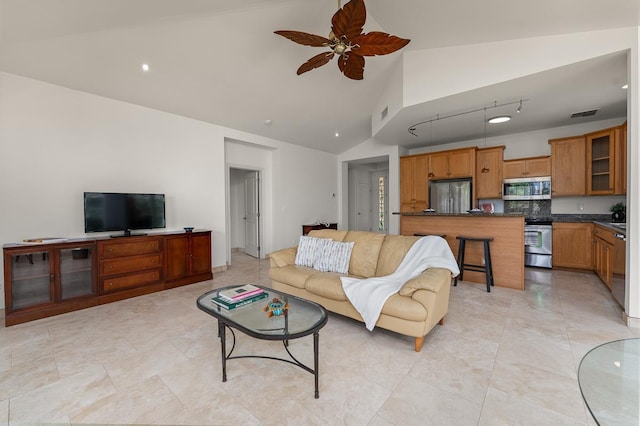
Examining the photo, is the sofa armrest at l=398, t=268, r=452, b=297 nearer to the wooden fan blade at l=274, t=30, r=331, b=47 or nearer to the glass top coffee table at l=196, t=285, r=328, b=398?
the glass top coffee table at l=196, t=285, r=328, b=398

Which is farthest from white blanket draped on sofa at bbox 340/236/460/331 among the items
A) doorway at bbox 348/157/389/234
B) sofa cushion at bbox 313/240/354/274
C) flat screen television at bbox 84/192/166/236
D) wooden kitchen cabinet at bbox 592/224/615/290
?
doorway at bbox 348/157/389/234

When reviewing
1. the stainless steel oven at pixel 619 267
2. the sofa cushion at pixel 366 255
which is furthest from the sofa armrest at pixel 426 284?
the stainless steel oven at pixel 619 267

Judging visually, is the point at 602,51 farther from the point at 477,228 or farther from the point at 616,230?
the point at 477,228

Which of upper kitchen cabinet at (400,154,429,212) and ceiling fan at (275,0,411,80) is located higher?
ceiling fan at (275,0,411,80)

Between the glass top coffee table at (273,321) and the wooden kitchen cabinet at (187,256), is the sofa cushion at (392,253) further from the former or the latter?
the wooden kitchen cabinet at (187,256)

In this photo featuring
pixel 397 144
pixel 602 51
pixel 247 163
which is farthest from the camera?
pixel 397 144

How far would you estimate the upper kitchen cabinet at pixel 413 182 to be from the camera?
5.92 metres

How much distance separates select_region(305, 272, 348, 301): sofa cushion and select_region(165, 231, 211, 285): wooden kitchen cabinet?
225cm

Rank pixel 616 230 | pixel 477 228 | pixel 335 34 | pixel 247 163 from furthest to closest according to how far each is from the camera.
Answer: pixel 247 163
pixel 477 228
pixel 616 230
pixel 335 34

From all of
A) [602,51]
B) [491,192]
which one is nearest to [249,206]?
[491,192]

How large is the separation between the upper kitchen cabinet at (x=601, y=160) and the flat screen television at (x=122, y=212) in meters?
7.04

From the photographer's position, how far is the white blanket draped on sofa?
2.31 metres

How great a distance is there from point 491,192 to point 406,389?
494cm

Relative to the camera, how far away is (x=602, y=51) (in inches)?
103
